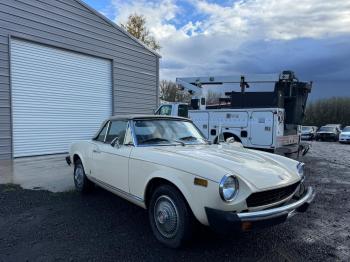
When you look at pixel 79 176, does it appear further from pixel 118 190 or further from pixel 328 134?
pixel 328 134

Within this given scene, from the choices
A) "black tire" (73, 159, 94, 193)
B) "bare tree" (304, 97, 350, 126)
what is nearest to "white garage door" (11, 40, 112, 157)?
"black tire" (73, 159, 94, 193)

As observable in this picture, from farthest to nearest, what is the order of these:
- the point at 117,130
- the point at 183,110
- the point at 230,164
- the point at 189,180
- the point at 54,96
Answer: the point at 183,110
the point at 54,96
the point at 117,130
the point at 230,164
the point at 189,180

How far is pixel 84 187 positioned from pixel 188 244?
3.13 meters

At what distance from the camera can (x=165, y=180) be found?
393 centimetres

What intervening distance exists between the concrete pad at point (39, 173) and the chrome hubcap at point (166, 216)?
11.3 ft

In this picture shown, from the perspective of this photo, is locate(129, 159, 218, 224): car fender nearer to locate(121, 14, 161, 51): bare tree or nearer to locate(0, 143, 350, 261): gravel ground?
locate(0, 143, 350, 261): gravel ground

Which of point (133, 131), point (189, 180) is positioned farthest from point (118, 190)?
point (189, 180)

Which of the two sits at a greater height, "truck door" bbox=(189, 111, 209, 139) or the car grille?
"truck door" bbox=(189, 111, 209, 139)

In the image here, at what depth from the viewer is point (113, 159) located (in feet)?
16.3

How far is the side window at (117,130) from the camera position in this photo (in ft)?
16.5

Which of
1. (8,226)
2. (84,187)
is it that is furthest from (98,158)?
(8,226)

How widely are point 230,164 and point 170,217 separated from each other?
3.13 feet

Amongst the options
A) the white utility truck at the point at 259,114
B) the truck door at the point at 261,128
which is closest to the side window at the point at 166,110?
the white utility truck at the point at 259,114

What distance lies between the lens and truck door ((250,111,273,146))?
9398mm
